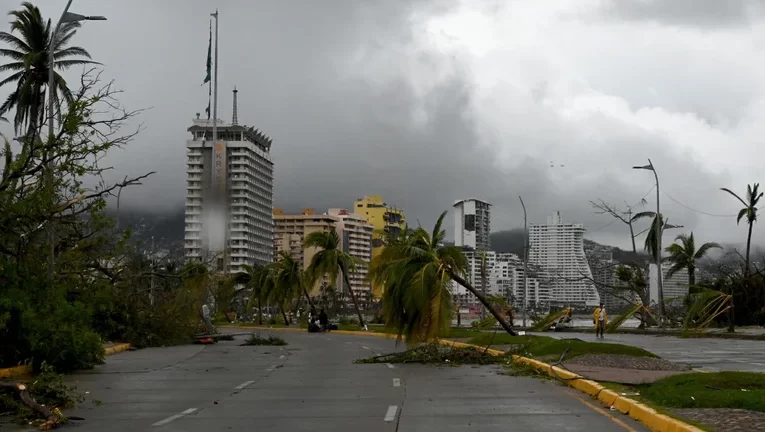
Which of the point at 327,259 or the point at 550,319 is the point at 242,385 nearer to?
the point at 550,319

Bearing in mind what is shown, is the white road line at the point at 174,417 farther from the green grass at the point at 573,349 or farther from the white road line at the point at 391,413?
the green grass at the point at 573,349

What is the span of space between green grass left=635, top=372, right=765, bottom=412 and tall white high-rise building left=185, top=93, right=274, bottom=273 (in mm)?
29293

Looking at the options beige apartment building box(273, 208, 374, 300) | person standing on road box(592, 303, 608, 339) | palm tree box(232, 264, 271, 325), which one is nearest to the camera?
person standing on road box(592, 303, 608, 339)

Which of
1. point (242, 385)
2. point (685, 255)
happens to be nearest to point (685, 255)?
point (685, 255)

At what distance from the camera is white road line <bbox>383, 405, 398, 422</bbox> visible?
1323 cm

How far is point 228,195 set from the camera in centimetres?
4209

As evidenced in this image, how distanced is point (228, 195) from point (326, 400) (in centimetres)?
2714

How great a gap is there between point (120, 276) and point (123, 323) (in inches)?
151

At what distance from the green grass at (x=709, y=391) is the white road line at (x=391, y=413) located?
3.95 meters

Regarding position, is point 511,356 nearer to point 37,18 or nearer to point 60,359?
point 60,359

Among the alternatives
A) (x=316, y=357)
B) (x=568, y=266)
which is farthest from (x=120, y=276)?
(x=568, y=266)

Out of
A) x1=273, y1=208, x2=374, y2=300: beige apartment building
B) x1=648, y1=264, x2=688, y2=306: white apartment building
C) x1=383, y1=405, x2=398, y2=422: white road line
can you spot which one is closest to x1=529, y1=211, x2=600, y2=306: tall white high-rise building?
x1=648, y1=264, x2=688, y2=306: white apartment building

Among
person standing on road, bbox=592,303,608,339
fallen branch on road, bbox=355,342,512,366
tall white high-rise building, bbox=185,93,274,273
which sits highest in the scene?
tall white high-rise building, bbox=185,93,274,273

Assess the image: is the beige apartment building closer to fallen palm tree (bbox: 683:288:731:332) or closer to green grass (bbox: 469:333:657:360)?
fallen palm tree (bbox: 683:288:731:332)
